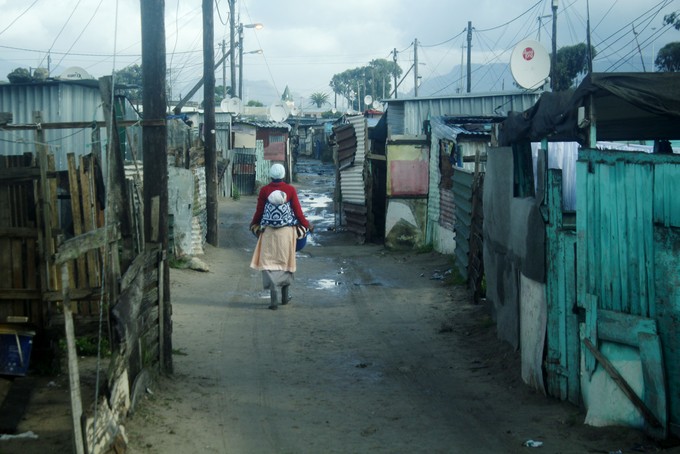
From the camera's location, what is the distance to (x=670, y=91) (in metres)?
5.59

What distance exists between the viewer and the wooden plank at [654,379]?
5250 mm

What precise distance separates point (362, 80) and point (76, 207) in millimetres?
118594

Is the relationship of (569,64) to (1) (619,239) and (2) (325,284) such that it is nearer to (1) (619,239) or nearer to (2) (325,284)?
(2) (325,284)

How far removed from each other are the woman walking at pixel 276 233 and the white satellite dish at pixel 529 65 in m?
7.29

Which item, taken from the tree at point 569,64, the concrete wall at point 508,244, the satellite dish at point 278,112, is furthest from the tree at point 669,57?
the concrete wall at point 508,244

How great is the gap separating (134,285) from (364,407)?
88.2 inches

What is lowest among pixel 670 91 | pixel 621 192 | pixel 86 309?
pixel 86 309

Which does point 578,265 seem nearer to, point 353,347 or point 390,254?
point 353,347

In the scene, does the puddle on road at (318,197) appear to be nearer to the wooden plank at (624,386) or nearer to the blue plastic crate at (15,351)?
the blue plastic crate at (15,351)

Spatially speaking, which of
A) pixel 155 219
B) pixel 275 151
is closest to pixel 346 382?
pixel 155 219

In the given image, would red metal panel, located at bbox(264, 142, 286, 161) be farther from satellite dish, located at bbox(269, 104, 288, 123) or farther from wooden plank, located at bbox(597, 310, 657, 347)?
wooden plank, located at bbox(597, 310, 657, 347)

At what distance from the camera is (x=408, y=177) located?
59.6 ft

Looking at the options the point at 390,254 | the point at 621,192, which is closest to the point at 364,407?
the point at 621,192

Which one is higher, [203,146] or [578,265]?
[203,146]
